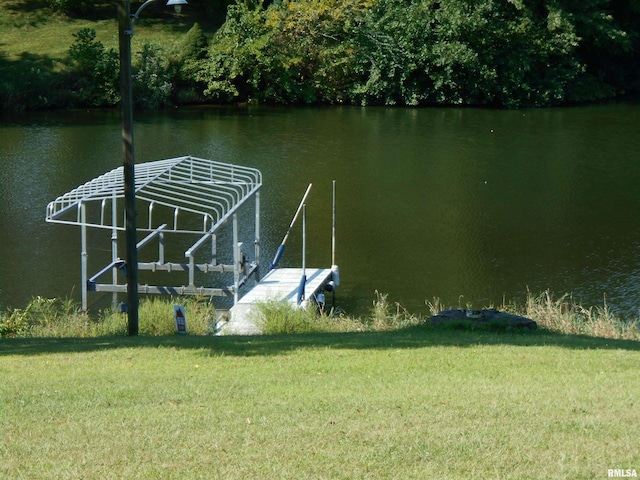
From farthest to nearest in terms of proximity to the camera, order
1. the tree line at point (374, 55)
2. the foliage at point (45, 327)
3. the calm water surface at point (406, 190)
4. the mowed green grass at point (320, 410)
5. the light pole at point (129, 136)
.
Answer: the tree line at point (374, 55)
the calm water surface at point (406, 190)
the foliage at point (45, 327)
the light pole at point (129, 136)
the mowed green grass at point (320, 410)

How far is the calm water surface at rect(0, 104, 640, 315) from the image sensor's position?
1519 cm

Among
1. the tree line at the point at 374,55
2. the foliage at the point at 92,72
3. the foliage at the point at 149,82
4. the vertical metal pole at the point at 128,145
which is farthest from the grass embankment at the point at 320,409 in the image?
the tree line at the point at 374,55

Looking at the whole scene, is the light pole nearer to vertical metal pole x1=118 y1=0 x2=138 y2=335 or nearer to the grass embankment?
vertical metal pole x1=118 y1=0 x2=138 y2=335

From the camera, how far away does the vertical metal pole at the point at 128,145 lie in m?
9.55

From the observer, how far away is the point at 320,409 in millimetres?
6016

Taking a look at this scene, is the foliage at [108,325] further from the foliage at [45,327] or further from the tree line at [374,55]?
the tree line at [374,55]

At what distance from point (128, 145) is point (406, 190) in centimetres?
1255

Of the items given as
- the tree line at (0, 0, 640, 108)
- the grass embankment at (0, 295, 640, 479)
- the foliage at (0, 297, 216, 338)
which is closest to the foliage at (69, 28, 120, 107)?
the tree line at (0, 0, 640, 108)

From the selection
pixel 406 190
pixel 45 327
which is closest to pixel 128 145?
pixel 45 327

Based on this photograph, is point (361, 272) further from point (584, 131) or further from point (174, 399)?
point (584, 131)

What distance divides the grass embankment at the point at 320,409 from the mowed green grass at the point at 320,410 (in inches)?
0.5

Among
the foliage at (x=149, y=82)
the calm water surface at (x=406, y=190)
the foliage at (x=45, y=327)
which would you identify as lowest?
the calm water surface at (x=406, y=190)

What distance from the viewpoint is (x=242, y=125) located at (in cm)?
3100

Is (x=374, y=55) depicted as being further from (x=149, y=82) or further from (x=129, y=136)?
(x=129, y=136)
